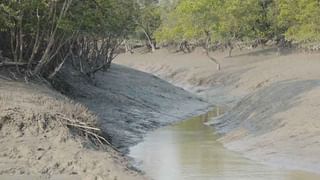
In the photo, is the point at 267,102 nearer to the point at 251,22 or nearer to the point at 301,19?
the point at 301,19

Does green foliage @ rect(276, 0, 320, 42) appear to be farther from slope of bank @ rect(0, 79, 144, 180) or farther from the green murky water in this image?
slope of bank @ rect(0, 79, 144, 180)

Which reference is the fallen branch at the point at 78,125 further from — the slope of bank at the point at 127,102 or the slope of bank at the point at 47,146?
the slope of bank at the point at 127,102

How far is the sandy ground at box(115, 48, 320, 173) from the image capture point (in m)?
18.3

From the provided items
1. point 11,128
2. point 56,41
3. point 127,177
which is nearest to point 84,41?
point 56,41

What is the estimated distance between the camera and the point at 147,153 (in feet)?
64.8

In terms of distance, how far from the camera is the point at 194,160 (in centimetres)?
1819

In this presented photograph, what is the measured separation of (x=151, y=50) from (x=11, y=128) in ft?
213

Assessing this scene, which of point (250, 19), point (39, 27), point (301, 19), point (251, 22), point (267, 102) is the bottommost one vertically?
point (267, 102)

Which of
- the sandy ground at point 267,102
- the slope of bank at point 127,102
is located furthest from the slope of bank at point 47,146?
the sandy ground at point 267,102

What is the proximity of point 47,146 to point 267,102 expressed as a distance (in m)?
13.1

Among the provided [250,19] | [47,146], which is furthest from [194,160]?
[250,19]

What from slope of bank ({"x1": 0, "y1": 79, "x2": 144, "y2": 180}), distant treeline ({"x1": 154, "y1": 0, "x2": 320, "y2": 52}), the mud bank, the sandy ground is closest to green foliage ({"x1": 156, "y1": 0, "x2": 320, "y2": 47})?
distant treeline ({"x1": 154, "y1": 0, "x2": 320, "y2": 52})

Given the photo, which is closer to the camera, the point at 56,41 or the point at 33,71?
the point at 33,71

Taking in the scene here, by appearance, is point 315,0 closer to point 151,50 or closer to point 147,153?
point 147,153
